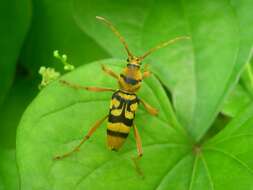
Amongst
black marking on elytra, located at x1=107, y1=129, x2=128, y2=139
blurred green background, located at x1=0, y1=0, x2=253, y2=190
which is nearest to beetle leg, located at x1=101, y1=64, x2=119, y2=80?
black marking on elytra, located at x1=107, y1=129, x2=128, y2=139

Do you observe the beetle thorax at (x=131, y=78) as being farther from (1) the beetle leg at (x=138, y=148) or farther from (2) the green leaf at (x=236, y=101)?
(2) the green leaf at (x=236, y=101)

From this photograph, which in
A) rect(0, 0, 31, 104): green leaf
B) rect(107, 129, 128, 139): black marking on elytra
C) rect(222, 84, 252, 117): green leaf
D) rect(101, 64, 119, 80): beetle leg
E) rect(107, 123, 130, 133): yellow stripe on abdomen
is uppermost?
rect(0, 0, 31, 104): green leaf

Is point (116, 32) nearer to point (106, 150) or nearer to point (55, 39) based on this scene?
point (55, 39)

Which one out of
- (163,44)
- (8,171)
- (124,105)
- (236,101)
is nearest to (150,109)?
(124,105)

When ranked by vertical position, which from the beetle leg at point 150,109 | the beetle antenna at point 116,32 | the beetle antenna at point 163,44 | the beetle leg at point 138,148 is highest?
the beetle antenna at point 116,32

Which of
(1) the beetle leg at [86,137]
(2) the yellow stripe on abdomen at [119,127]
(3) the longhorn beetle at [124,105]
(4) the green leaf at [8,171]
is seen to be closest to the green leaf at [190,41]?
(3) the longhorn beetle at [124,105]

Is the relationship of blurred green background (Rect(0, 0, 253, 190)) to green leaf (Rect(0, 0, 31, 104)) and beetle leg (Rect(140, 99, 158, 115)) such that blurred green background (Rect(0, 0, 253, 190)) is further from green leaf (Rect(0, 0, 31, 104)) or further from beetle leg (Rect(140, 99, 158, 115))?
beetle leg (Rect(140, 99, 158, 115))

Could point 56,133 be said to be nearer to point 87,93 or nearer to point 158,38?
point 87,93

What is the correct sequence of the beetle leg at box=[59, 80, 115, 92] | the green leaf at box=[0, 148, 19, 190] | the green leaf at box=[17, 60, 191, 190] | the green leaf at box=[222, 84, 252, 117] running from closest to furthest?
the green leaf at box=[17, 60, 191, 190], the beetle leg at box=[59, 80, 115, 92], the green leaf at box=[0, 148, 19, 190], the green leaf at box=[222, 84, 252, 117]

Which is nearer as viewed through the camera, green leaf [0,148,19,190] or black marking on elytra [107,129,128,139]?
black marking on elytra [107,129,128,139]
